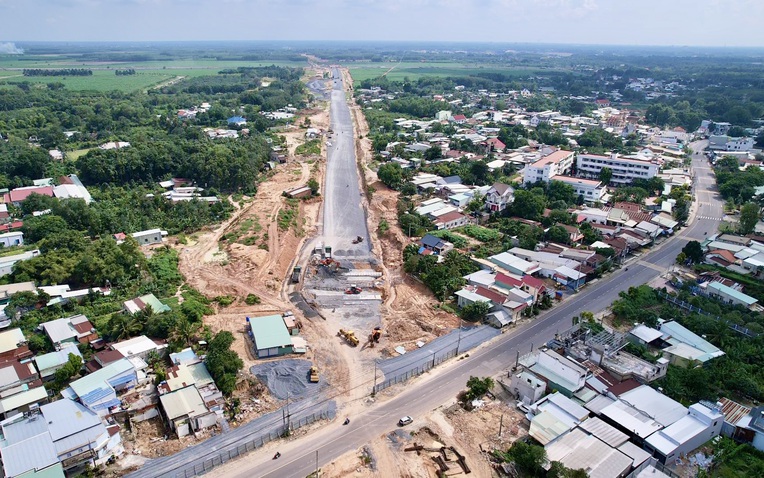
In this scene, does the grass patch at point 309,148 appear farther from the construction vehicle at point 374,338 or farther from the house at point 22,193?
the construction vehicle at point 374,338

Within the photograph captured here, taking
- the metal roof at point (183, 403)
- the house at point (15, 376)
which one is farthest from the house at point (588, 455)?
the house at point (15, 376)

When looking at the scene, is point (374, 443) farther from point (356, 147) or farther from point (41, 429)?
point (356, 147)

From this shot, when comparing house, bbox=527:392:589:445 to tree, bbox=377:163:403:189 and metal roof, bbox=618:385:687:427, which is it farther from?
tree, bbox=377:163:403:189

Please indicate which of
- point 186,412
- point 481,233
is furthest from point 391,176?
point 186,412

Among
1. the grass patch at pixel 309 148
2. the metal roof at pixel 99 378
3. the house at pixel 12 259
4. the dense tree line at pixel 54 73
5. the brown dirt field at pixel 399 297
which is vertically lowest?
the brown dirt field at pixel 399 297

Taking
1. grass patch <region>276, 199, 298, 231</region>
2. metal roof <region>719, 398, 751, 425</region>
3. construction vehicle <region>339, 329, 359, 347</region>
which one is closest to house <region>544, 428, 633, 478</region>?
metal roof <region>719, 398, 751, 425</region>

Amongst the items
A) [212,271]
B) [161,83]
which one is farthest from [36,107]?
[212,271]
